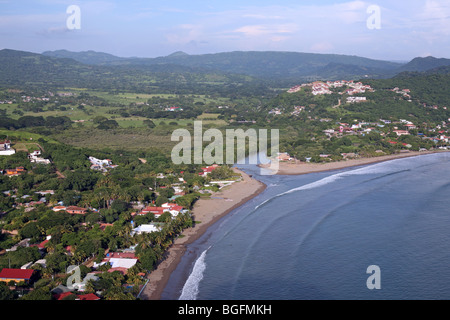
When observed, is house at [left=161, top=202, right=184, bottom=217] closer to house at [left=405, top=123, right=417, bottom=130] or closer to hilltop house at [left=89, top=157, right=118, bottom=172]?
hilltop house at [left=89, top=157, right=118, bottom=172]

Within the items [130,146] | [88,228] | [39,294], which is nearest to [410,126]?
[130,146]

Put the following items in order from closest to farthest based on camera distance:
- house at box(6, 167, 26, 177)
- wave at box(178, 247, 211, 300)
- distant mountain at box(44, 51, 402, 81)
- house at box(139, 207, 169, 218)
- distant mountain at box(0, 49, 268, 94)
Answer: wave at box(178, 247, 211, 300), house at box(139, 207, 169, 218), house at box(6, 167, 26, 177), distant mountain at box(0, 49, 268, 94), distant mountain at box(44, 51, 402, 81)

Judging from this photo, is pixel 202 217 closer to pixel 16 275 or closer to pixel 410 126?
pixel 16 275

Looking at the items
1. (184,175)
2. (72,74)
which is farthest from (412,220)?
(72,74)

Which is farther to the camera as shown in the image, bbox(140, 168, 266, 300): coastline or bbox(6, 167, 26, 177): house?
bbox(6, 167, 26, 177): house

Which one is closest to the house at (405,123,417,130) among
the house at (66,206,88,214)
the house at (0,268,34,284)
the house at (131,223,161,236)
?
the house at (131,223,161,236)
